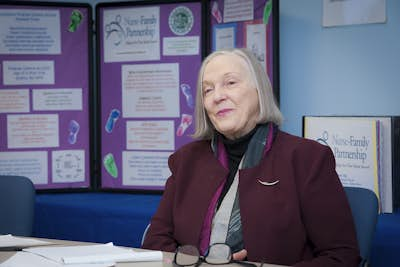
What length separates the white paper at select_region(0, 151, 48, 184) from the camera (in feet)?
10.0

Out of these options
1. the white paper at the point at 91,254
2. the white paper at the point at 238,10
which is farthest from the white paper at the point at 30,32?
the white paper at the point at 91,254

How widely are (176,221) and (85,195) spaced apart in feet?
4.27

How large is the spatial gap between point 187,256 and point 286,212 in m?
0.42

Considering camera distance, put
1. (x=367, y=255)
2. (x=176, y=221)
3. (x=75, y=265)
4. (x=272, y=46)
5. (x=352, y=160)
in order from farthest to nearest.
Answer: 1. (x=272, y=46)
2. (x=352, y=160)
3. (x=176, y=221)
4. (x=367, y=255)
5. (x=75, y=265)

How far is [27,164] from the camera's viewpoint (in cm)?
308

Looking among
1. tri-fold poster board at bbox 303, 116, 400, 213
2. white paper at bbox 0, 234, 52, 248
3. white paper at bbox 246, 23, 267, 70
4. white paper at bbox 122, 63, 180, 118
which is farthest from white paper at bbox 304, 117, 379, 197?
white paper at bbox 0, 234, 52, 248

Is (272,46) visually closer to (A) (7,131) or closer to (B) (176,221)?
(B) (176,221)

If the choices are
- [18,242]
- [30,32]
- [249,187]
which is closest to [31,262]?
[18,242]

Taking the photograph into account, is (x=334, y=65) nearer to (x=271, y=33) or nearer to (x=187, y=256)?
(x=271, y=33)

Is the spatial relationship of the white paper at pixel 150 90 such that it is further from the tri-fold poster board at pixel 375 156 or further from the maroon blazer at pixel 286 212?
the maroon blazer at pixel 286 212

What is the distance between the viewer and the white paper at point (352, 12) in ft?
8.51

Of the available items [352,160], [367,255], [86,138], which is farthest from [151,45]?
[367,255]

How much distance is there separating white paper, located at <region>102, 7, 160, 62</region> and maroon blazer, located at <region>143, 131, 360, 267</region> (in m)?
1.31

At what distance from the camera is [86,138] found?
3.12m
